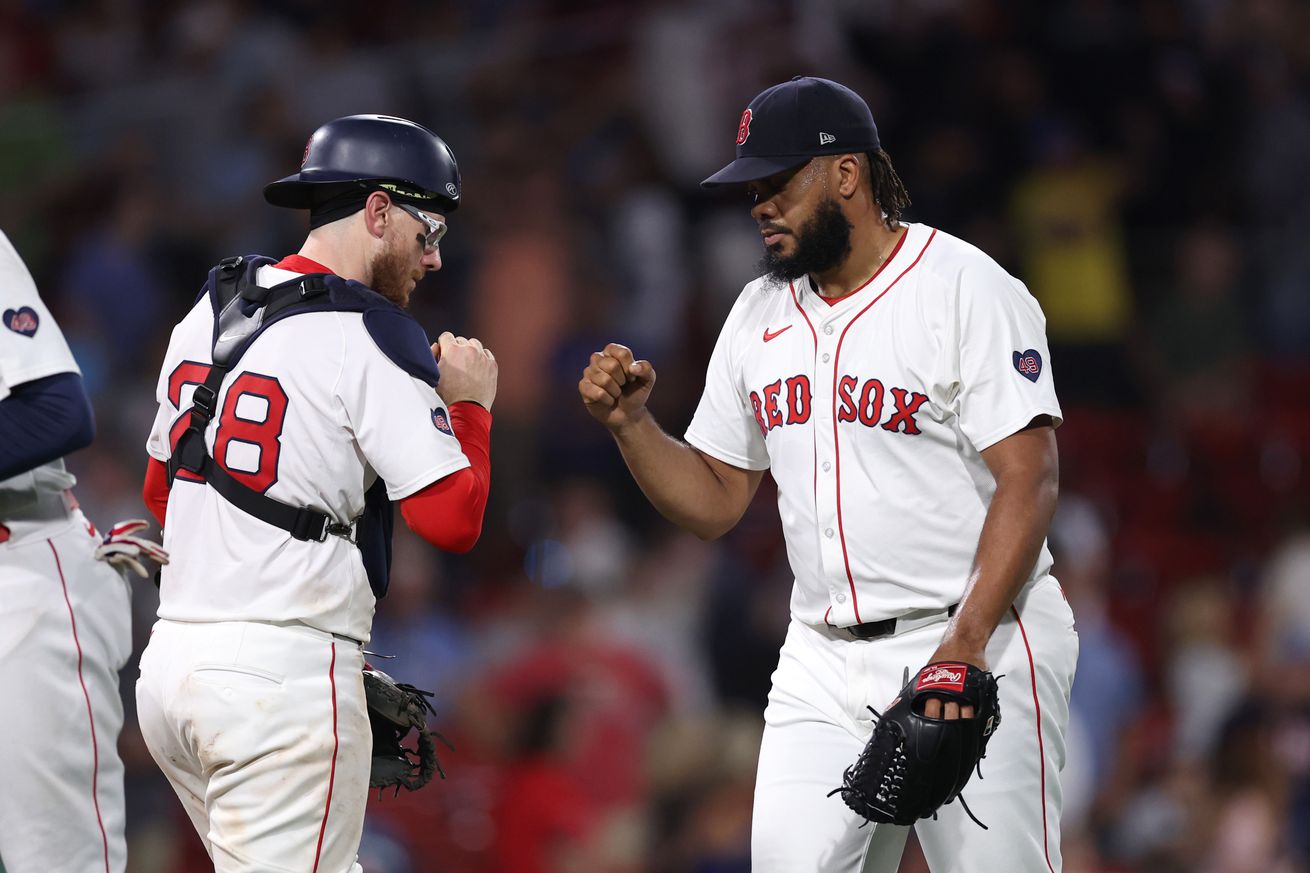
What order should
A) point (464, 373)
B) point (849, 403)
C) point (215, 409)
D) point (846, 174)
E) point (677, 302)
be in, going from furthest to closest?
point (677, 302) < point (846, 174) < point (849, 403) < point (464, 373) < point (215, 409)


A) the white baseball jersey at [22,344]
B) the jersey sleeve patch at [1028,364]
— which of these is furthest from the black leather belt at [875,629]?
the white baseball jersey at [22,344]

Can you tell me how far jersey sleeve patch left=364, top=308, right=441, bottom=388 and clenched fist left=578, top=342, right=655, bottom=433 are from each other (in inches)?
22.9

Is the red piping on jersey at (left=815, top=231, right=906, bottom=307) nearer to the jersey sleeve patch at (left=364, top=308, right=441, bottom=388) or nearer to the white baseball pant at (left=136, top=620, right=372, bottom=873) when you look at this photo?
the jersey sleeve patch at (left=364, top=308, right=441, bottom=388)

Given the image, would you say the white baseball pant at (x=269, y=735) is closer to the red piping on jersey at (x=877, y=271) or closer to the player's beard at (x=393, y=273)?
the player's beard at (x=393, y=273)

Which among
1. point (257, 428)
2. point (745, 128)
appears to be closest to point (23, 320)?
point (257, 428)

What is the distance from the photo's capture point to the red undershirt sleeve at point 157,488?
4.11m

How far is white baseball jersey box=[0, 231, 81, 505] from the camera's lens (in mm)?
3934

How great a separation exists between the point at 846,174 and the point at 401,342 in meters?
1.20

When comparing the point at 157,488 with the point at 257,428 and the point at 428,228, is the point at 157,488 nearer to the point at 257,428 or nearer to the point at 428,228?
the point at 257,428

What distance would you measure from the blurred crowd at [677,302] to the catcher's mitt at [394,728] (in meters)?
3.24

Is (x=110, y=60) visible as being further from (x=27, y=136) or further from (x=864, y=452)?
(x=864, y=452)

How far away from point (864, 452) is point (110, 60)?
27.1ft

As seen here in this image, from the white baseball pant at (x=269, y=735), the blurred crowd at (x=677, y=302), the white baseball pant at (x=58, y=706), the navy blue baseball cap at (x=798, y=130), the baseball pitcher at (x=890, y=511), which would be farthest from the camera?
the blurred crowd at (x=677, y=302)

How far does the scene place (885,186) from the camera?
4.27 metres
